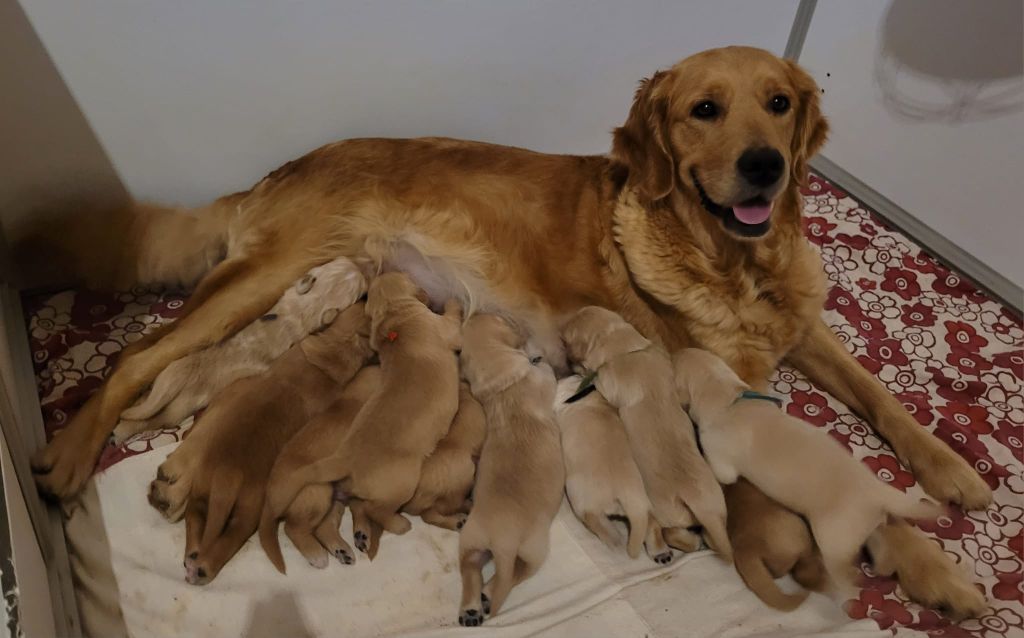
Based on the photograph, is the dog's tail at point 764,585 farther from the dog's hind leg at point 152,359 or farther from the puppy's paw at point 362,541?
the dog's hind leg at point 152,359

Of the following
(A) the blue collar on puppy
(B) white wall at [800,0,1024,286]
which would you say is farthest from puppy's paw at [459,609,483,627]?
(B) white wall at [800,0,1024,286]

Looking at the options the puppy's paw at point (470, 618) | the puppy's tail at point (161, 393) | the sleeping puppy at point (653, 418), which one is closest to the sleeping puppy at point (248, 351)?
the puppy's tail at point (161, 393)

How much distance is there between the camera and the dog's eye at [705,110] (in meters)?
1.82

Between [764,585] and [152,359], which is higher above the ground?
[152,359]

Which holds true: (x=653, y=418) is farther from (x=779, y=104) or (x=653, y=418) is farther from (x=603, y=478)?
(x=779, y=104)

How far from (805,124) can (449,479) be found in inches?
51.9

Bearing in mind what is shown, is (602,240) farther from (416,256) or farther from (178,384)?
(178,384)

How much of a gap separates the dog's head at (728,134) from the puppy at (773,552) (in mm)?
706

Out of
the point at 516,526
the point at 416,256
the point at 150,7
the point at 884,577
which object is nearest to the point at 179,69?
the point at 150,7

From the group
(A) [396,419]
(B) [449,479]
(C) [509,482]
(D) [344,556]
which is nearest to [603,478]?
(C) [509,482]

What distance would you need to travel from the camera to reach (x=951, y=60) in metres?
2.44

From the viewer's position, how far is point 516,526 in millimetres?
1507

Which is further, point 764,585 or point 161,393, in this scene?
point 161,393

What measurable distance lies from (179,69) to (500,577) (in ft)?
5.47
